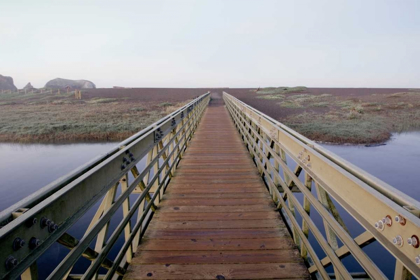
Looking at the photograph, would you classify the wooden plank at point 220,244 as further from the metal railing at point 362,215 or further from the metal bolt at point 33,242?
the metal bolt at point 33,242

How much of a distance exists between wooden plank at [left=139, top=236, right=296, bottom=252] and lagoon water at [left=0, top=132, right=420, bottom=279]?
4886 millimetres

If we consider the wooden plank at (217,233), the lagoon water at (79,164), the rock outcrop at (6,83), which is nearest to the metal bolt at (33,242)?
the wooden plank at (217,233)

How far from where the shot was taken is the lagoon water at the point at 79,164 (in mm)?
7027

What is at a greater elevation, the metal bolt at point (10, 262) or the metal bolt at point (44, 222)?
the metal bolt at point (44, 222)

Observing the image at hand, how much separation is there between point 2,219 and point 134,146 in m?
1.56

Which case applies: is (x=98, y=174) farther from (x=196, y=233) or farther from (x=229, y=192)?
(x=229, y=192)

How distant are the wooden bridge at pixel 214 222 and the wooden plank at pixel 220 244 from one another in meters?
0.01

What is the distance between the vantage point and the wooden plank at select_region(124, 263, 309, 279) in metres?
2.25

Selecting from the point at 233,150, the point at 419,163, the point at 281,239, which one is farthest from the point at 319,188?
the point at 419,163

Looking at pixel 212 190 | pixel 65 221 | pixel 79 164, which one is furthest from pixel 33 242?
pixel 79 164

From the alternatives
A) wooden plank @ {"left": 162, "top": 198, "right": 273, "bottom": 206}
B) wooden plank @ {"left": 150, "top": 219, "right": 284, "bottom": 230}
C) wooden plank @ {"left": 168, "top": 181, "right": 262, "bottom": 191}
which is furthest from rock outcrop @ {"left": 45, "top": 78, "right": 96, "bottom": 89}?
wooden plank @ {"left": 150, "top": 219, "right": 284, "bottom": 230}

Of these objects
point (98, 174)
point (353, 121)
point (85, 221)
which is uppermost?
point (98, 174)

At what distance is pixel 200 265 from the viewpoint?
2396 millimetres

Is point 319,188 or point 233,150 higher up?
point 319,188
